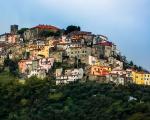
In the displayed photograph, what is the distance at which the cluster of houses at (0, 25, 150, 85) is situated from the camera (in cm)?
9812

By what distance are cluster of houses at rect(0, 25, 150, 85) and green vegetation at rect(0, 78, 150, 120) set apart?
282 cm

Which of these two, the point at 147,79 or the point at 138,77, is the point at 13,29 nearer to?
the point at 138,77

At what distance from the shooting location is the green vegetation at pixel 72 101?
279ft

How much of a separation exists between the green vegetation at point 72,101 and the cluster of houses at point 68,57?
9.26ft

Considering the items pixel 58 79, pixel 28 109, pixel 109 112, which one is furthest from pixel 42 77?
pixel 109 112

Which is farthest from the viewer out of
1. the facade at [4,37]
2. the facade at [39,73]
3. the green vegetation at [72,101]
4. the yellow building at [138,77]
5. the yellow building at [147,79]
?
the facade at [4,37]

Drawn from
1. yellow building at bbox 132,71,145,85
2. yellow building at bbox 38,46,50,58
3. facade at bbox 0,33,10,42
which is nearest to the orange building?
yellow building at bbox 38,46,50,58

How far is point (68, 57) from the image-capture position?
336 ft

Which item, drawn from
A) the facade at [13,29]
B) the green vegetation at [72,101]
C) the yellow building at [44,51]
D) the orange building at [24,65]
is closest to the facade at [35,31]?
the facade at [13,29]

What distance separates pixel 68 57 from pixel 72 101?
12431mm

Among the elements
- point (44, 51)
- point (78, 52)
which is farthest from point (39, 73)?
point (44, 51)

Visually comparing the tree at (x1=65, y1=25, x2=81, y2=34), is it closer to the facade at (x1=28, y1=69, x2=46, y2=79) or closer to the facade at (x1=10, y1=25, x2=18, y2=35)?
the facade at (x1=10, y1=25, x2=18, y2=35)

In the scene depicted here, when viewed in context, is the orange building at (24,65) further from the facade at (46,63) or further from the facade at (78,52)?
the facade at (78,52)

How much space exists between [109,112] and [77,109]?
13.3ft
